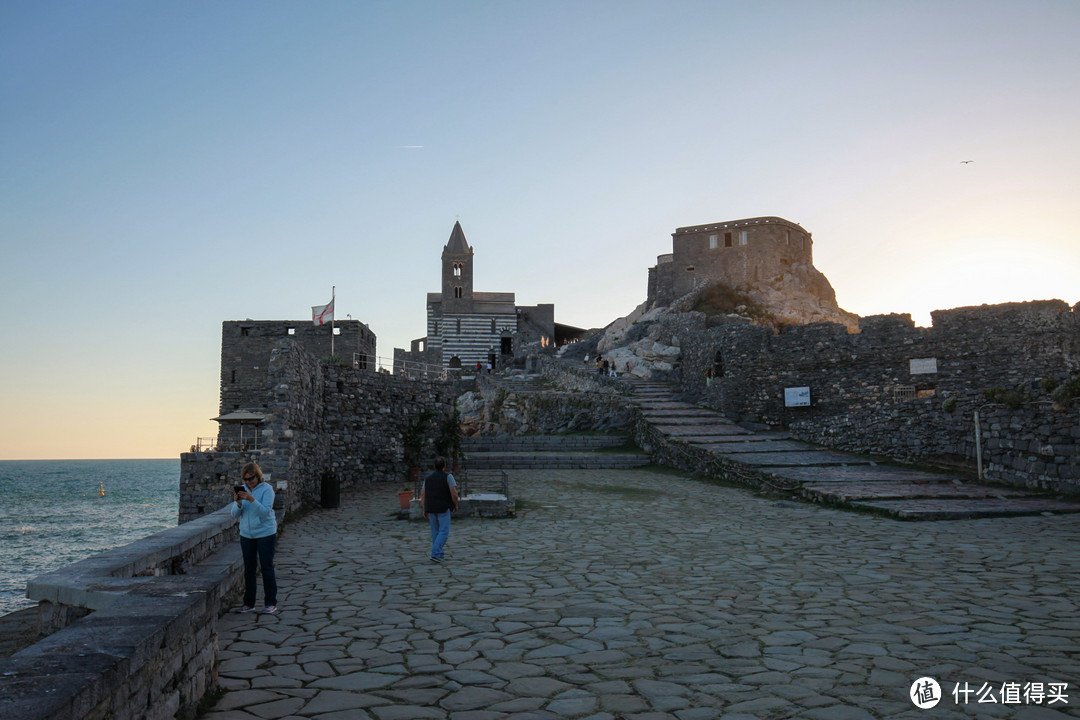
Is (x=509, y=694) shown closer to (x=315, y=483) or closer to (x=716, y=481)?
(x=315, y=483)

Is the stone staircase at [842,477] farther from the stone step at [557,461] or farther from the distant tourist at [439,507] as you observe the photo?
the distant tourist at [439,507]

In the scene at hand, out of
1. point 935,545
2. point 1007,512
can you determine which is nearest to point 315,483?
point 935,545

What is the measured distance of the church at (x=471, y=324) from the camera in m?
60.3

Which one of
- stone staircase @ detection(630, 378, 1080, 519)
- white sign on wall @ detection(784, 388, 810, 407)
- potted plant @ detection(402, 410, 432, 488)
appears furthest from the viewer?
white sign on wall @ detection(784, 388, 810, 407)

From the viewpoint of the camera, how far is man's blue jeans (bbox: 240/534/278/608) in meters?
6.48

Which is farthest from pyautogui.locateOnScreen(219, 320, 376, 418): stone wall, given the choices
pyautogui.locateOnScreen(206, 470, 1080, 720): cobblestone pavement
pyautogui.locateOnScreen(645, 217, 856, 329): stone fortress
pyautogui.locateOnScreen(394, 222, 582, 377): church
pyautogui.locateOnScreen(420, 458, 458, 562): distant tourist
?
pyautogui.locateOnScreen(420, 458, 458, 562): distant tourist

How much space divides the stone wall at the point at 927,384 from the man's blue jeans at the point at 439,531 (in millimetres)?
11397

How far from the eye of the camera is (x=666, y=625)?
18.7 feet

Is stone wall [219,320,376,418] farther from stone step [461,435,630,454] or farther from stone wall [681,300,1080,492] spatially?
stone wall [681,300,1080,492]

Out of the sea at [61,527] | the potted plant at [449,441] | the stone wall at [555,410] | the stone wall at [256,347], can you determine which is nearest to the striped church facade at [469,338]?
the stone wall at [555,410]

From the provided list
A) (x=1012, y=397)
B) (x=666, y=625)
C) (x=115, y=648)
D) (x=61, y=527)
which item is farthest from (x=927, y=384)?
(x=61, y=527)

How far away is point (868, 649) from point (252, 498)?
5.59 metres

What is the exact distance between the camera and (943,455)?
55.2ft

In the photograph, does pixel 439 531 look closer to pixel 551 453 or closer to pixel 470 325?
pixel 551 453
